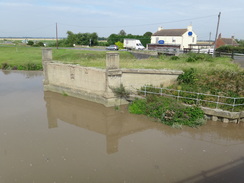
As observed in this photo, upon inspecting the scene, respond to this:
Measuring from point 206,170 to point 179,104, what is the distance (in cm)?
474

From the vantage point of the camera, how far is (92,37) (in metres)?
64.3

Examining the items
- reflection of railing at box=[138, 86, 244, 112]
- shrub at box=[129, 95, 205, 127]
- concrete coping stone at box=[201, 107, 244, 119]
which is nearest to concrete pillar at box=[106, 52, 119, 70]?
reflection of railing at box=[138, 86, 244, 112]

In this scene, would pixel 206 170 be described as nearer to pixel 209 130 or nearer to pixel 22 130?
pixel 209 130

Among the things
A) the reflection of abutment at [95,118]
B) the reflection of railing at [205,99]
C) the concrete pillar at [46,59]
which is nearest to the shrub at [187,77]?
the reflection of railing at [205,99]

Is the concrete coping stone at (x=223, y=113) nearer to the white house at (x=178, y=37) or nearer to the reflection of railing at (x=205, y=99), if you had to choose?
the reflection of railing at (x=205, y=99)

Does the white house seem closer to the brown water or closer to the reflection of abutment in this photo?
the reflection of abutment

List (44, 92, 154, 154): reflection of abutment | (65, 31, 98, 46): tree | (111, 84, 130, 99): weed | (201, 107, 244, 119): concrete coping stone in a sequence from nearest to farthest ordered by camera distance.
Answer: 1. (44, 92, 154, 154): reflection of abutment
2. (201, 107, 244, 119): concrete coping stone
3. (111, 84, 130, 99): weed
4. (65, 31, 98, 46): tree

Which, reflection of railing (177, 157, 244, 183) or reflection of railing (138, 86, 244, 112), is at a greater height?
reflection of railing (138, 86, 244, 112)

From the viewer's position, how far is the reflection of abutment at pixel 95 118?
10828mm

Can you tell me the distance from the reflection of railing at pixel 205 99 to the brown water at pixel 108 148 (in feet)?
3.66

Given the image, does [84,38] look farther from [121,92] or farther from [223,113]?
[223,113]

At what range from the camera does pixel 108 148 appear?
9219mm

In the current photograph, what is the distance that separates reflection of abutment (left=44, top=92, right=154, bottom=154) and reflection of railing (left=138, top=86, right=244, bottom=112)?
8.31 feet

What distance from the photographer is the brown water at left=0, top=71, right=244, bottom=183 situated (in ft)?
23.9
